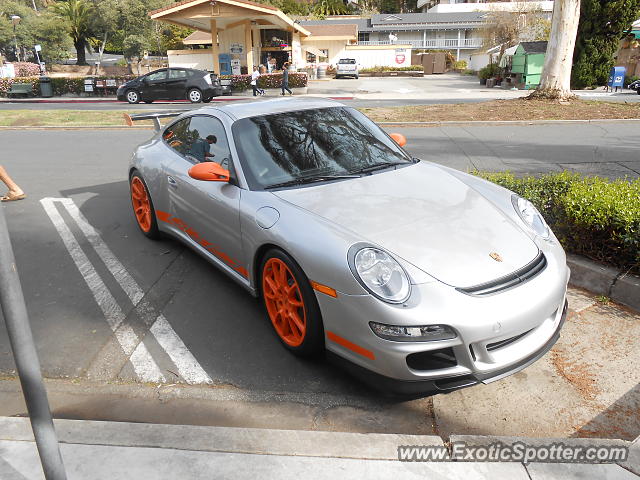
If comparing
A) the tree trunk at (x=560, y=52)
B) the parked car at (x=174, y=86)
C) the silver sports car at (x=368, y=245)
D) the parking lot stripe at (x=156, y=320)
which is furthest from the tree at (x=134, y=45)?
the silver sports car at (x=368, y=245)

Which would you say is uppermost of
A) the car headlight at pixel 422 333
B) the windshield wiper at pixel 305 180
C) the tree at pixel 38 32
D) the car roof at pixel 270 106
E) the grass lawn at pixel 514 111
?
the tree at pixel 38 32

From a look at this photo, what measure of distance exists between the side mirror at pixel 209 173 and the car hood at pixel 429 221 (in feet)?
1.49

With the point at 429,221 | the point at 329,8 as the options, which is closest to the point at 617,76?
the point at 429,221

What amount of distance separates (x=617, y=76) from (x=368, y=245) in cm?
2518

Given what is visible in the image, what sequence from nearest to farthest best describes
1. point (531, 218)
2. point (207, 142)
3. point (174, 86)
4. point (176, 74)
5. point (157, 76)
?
1. point (531, 218)
2. point (207, 142)
3. point (176, 74)
4. point (174, 86)
5. point (157, 76)

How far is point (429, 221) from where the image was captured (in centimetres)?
308

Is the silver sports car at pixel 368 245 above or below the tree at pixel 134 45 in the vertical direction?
below

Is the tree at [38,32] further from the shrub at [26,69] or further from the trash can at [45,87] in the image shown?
the trash can at [45,87]

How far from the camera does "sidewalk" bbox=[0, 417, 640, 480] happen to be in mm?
2234

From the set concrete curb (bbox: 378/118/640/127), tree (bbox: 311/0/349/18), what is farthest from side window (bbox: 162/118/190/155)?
tree (bbox: 311/0/349/18)

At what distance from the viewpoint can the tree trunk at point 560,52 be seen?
14.7m

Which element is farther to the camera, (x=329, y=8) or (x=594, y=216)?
(x=329, y=8)

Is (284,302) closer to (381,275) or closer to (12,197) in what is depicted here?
(381,275)

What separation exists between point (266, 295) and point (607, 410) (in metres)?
2.07
